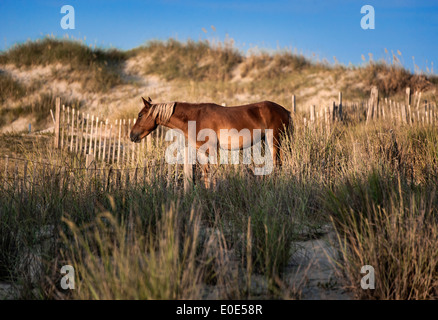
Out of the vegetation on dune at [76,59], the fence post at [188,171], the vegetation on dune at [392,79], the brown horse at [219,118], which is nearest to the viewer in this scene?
the fence post at [188,171]

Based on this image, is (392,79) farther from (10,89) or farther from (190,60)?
(10,89)

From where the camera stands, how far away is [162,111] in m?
7.62

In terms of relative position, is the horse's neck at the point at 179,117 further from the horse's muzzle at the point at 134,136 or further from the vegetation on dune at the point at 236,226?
the vegetation on dune at the point at 236,226

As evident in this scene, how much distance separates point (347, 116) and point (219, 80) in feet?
31.2

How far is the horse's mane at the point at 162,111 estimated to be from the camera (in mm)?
7578

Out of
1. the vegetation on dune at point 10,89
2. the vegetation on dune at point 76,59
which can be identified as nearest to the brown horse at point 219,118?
the vegetation on dune at point 76,59

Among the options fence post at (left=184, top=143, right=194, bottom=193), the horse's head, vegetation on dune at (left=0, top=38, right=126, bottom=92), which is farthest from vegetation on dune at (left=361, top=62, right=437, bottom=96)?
fence post at (left=184, top=143, right=194, bottom=193)

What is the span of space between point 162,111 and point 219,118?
101cm

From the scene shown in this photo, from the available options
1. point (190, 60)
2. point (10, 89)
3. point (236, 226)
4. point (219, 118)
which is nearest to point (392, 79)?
point (190, 60)

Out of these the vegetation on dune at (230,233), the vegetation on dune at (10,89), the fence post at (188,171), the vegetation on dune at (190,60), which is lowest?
the vegetation on dune at (230,233)

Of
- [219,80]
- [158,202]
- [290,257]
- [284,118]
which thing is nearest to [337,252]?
[290,257]

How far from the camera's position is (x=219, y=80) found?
2214cm

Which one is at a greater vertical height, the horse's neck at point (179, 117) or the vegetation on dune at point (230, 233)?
the horse's neck at point (179, 117)
